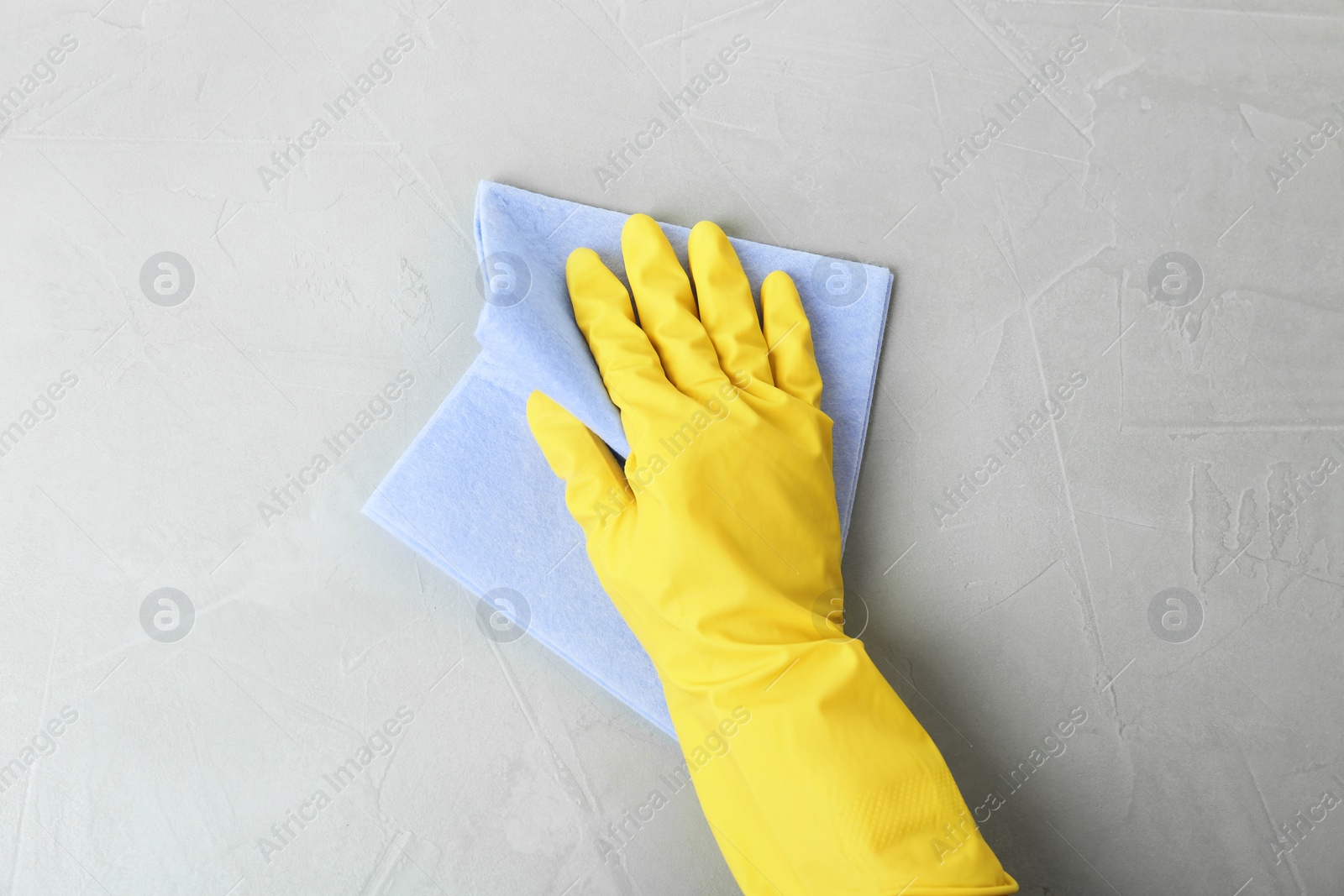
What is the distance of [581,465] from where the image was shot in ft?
3.03

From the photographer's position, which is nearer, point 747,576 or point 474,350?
point 747,576

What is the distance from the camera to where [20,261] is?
102 centimetres

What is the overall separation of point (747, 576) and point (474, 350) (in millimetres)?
459

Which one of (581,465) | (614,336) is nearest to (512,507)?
(581,465)

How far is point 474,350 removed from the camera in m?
1.03

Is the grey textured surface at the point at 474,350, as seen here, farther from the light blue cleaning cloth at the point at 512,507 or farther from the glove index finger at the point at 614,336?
the glove index finger at the point at 614,336

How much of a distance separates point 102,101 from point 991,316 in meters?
1.17

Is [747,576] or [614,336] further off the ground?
[614,336]

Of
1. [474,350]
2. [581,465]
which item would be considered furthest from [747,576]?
[474,350]

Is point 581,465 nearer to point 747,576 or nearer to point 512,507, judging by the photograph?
point 512,507

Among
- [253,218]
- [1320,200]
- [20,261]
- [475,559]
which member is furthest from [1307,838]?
[20,261]

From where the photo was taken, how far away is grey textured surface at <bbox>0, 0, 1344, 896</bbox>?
99 centimetres

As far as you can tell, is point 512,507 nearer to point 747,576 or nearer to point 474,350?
point 474,350

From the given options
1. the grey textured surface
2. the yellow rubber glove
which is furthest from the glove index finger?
the grey textured surface
